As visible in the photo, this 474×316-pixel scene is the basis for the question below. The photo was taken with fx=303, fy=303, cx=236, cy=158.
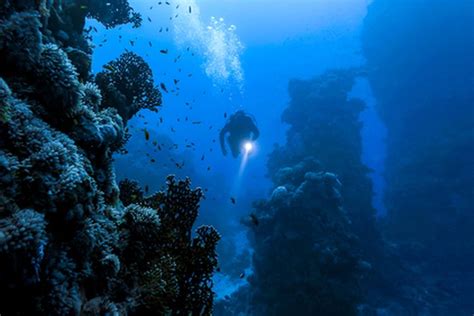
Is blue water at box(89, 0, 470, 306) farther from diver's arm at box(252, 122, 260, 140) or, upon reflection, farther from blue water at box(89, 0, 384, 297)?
diver's arm at box(252, 122, 260, 140)

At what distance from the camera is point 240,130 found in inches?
631

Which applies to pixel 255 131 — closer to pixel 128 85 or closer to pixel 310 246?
pixel 310 246

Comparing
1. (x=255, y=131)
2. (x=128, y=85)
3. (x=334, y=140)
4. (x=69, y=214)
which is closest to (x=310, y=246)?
(x=255, y=131)

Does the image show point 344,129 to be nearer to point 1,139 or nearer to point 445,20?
point 445,20

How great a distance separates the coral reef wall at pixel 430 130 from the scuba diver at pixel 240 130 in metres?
14.1

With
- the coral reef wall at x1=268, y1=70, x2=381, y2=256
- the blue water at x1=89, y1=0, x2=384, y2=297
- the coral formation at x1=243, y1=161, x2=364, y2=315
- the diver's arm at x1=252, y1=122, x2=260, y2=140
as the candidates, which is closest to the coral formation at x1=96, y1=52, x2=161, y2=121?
the coral formation at x1=243, y1=161, x2=364, y2=315

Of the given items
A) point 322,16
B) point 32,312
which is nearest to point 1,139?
point 32,312

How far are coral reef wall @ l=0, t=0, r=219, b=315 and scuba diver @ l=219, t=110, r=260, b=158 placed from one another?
10340 millimetres

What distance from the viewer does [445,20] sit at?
29.7 meters

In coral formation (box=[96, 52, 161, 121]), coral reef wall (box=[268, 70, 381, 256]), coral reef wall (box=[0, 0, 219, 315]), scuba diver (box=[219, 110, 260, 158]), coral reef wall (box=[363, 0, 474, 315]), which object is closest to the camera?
coral reef wall (box=[0, 0, 219, 315])

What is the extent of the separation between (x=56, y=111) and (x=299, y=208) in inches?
476

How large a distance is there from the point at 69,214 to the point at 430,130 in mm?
30660

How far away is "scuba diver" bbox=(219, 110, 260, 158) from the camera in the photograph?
51.2 feet

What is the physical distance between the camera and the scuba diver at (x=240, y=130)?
15602 millimetres
